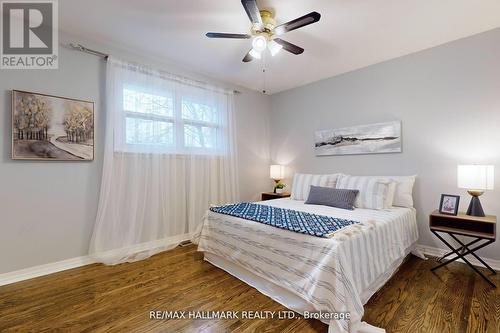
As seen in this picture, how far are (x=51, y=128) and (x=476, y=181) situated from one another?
13.8 ft

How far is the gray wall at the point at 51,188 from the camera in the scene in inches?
87.8

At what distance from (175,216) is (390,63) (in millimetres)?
3514

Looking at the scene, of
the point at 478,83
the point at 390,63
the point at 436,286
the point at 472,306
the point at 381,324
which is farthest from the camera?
the point at 390,63

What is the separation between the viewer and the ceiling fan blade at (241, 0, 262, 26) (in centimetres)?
169

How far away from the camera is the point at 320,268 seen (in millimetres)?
1624

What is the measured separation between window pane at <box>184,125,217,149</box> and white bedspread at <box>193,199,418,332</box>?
4.08 ft

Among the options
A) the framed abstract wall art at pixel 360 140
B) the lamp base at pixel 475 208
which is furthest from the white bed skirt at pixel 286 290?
the framed abstract wall art at pixel 360 140

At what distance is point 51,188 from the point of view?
245 cm

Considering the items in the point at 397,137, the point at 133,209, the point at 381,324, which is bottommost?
the point at 381,324

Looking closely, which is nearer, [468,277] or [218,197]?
[468,277]

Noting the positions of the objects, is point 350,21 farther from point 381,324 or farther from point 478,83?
point 381,324

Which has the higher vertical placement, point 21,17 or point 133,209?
point 21,17

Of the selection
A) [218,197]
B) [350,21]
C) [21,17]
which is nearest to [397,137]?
[350,21]

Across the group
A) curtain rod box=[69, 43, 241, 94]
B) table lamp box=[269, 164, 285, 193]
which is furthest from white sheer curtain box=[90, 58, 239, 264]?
table lamp box=[269, 164, 285, 193]
